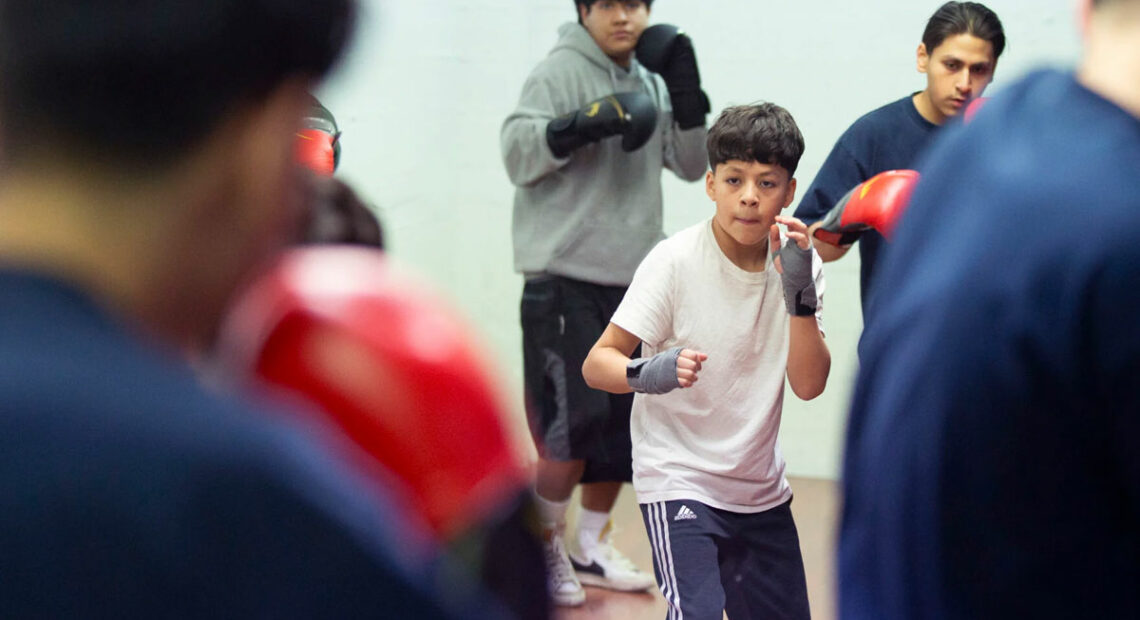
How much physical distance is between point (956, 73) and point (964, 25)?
0.12m

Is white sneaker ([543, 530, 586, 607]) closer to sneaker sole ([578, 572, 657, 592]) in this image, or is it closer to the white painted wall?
sneaker sole ([578, 572, 657, 592])

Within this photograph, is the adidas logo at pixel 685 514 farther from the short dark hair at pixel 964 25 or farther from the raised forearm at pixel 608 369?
the short dark hair at pixel 964 25

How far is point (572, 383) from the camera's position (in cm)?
348

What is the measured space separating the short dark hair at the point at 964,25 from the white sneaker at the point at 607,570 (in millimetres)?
1664

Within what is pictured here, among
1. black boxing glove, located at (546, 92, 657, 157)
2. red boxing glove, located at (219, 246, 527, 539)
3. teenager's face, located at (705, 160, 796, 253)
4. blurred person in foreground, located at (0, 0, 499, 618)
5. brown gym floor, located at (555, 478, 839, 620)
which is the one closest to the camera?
blurred person in foreground, located at (0, 0, 499, 618)

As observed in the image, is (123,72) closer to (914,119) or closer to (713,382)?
(713,382)

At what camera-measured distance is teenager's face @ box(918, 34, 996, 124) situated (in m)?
2.91

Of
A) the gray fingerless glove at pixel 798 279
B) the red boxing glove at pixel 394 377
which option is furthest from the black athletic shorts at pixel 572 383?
the red boxing glove at pixel 394 377

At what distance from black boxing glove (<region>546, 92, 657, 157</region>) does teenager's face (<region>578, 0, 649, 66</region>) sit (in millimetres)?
226

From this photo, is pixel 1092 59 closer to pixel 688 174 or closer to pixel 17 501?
pixel 17 501

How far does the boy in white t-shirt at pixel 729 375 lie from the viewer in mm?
2420

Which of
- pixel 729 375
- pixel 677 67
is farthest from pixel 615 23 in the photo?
pixel 729 375

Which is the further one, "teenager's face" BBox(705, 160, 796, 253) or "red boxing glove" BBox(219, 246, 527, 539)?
"teenager's face" BBox(705, 160, 796, 253)

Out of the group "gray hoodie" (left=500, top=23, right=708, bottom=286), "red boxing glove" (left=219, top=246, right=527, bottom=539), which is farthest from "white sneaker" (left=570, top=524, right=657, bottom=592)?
"red boxing glove" (left=219, top=246, right=527, bottom=539)
